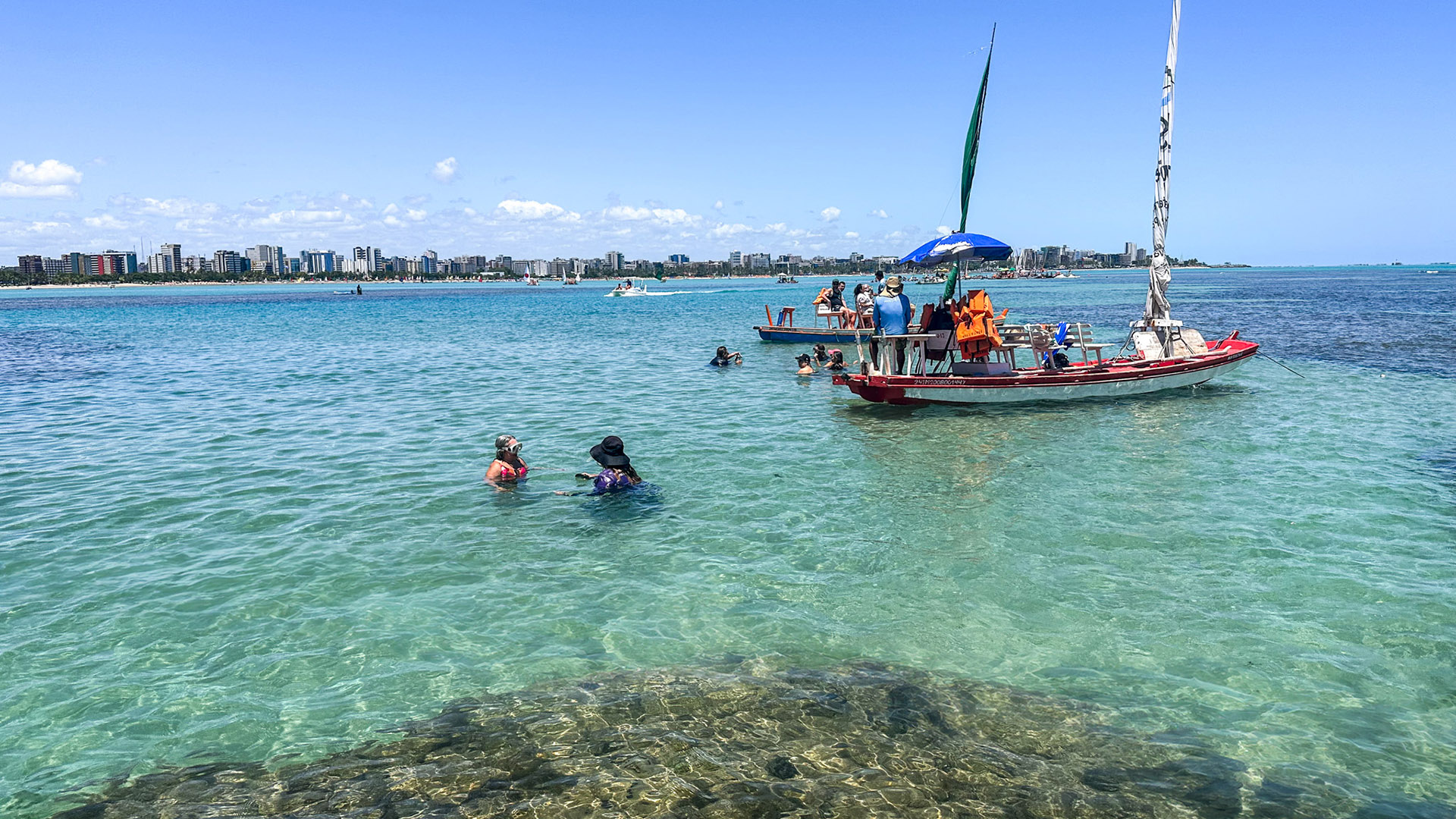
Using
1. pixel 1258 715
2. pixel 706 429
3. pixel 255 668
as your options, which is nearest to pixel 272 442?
pixel 706 429

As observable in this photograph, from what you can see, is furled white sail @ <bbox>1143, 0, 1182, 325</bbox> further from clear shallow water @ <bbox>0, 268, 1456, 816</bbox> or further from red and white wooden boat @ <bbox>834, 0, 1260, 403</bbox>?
clear shallow water @ <bbox>0, 268, 1456, 816</bbox>

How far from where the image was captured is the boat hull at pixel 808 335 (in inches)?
1344

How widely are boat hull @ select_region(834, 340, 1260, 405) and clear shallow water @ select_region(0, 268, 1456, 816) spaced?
1.92 ft

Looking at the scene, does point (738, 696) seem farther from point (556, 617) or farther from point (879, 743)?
point (556, 617)

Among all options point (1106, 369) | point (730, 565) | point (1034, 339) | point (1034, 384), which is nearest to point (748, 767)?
point (730, 565)

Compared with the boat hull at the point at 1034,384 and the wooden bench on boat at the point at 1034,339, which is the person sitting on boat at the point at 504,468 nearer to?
the boat hull at the point at 1034,384

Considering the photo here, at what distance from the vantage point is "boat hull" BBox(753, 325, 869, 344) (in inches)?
1344

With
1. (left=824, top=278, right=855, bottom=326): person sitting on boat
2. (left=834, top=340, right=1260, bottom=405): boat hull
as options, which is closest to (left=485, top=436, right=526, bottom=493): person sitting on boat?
(left=834, top=340, right=1260, bottom=405): boat hull

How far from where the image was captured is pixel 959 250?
1817 centimetres

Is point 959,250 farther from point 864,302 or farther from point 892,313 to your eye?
point 864,302

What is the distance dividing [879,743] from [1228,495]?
8.89m

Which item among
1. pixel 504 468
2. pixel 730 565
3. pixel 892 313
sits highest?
pixel 892 313

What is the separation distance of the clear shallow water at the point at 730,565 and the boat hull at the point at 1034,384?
0.58 m

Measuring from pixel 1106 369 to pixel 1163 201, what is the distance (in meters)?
6.50
